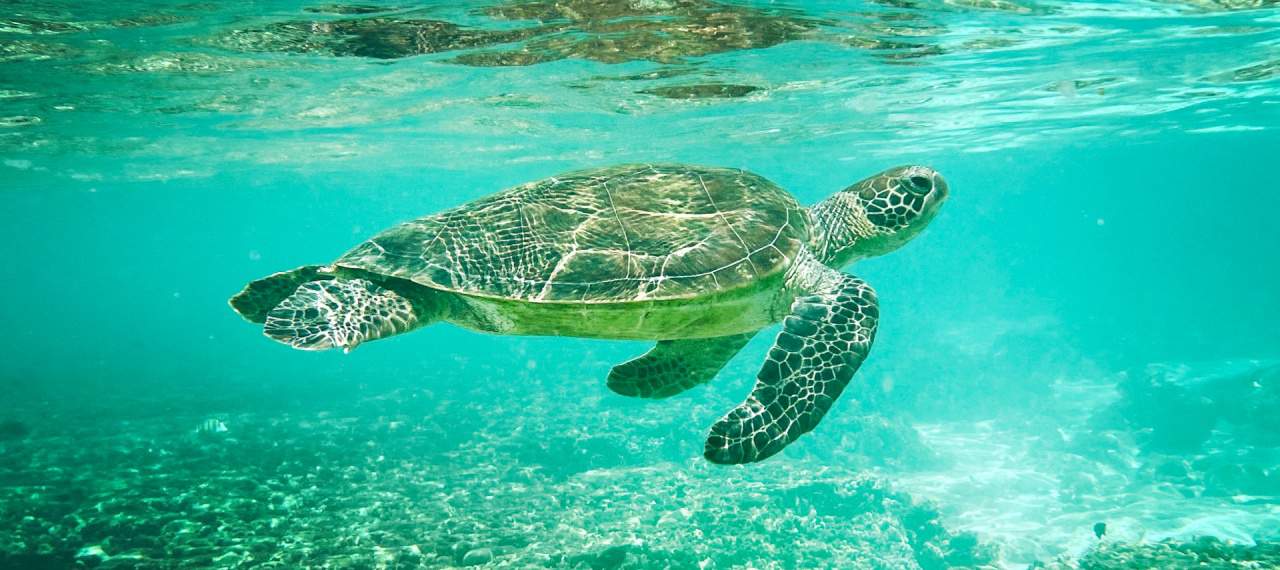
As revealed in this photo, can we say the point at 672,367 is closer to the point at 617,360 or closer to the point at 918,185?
the point at 918,185

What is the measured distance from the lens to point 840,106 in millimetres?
20688

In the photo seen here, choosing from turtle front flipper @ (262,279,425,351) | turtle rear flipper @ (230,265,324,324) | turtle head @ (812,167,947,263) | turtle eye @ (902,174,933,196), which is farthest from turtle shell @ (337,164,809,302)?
turtle eye @ (902,174,933,196)

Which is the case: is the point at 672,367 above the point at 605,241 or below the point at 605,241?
below

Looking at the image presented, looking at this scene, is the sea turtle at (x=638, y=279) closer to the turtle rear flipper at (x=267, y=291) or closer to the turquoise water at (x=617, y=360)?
the turtle rear flipper at (x=267, y=291)

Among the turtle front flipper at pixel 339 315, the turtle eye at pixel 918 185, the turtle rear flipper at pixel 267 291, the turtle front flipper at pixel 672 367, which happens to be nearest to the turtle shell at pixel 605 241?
the turtle front flipper at pixel 339 315

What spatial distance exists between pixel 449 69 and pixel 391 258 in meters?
10.7

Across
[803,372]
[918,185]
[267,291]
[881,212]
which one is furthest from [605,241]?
[918,185]

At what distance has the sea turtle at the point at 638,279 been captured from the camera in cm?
479

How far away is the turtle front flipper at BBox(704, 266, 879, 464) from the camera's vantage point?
441 cm

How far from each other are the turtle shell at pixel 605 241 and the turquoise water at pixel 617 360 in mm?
4973

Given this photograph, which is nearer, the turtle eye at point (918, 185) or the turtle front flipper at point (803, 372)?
the turtle front flipper at point (803, 372)

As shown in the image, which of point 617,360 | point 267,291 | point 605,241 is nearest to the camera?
point 605,241

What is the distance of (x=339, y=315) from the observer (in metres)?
4.88

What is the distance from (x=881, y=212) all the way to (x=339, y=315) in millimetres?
5098
